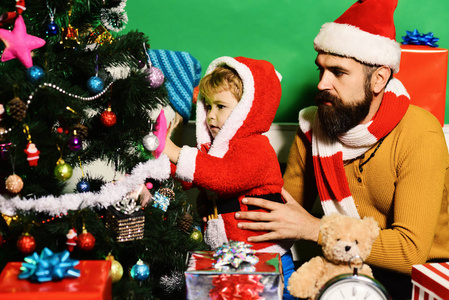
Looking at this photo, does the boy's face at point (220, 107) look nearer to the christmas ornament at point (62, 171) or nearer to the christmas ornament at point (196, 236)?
the christmas ornament at point (196, 236)

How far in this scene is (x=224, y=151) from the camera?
1.45 meters

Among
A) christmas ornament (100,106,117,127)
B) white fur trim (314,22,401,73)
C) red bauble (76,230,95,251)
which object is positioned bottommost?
red bauble (76,230,95,251)

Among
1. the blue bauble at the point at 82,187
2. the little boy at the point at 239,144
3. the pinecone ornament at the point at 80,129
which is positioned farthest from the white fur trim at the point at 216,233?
the pinecone ornament at the point at 80,129

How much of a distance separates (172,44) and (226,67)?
0.53 meters

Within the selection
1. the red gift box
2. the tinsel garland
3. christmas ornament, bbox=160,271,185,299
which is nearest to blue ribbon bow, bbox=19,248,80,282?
the tinsel garland

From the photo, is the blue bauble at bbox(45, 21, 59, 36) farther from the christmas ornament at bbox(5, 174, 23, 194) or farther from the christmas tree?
the christmas ornament at bbox(5, 174, 23, 194)

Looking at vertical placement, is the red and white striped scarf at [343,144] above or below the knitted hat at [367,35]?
below

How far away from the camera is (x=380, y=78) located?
5.18 feet

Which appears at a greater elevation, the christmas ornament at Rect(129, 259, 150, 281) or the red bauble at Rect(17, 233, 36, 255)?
the red bauble at Rect(17, 233, 36, 255)

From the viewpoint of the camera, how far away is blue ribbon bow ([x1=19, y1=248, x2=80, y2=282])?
3.22 ft

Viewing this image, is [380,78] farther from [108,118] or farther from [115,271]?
[115,271]

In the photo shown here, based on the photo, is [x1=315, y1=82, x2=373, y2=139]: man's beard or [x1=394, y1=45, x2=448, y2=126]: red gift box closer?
[x1=315, y1=82, x2=373, y2=139]: man's beard

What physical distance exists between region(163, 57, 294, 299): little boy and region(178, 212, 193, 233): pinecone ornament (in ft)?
0.31

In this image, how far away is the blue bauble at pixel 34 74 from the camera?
3.29ft
